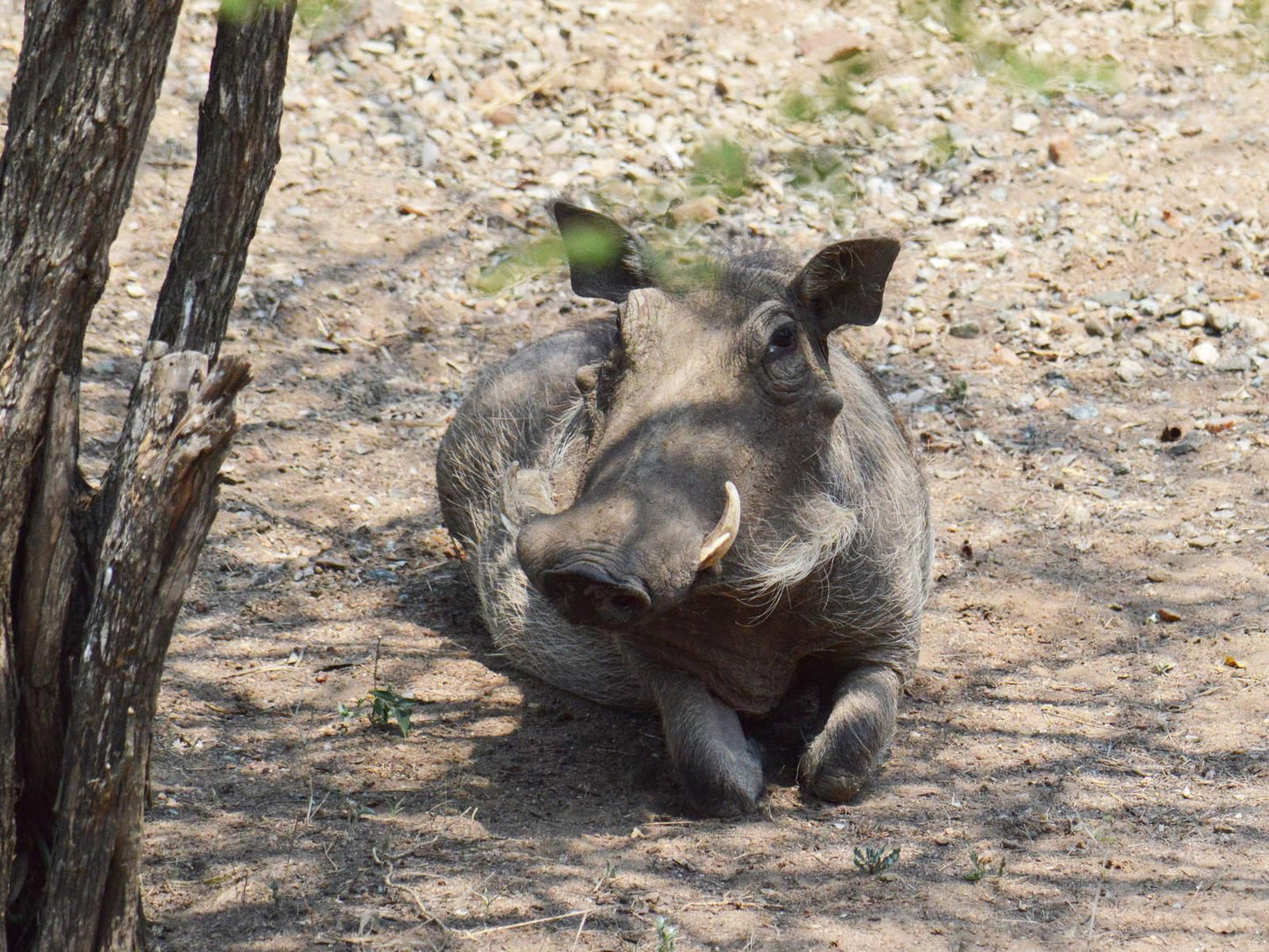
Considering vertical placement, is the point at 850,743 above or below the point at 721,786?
above

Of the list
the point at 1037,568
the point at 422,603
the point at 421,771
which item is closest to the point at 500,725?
the point at 421,771

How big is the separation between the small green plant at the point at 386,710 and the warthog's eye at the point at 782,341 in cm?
140

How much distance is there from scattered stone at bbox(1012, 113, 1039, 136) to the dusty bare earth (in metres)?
0.06

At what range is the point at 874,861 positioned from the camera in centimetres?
345

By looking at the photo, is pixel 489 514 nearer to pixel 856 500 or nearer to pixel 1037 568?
pixel 856 500

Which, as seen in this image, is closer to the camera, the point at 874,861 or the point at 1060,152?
the point at 874,861

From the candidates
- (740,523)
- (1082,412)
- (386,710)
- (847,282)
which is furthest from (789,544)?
(1082,412)

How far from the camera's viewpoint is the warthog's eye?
3979 millimetres

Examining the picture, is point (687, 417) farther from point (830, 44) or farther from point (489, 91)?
point (830, 44)

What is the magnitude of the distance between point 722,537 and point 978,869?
948 mm

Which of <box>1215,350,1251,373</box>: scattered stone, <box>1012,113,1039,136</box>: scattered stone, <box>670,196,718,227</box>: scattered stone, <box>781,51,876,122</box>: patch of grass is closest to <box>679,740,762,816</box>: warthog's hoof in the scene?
<box>781,51,876,122</box>: patch of grass

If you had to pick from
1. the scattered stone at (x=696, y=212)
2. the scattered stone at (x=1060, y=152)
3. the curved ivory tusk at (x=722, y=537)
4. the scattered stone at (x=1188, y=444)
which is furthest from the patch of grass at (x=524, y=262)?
the scattered stone at (x=1060, y=152)

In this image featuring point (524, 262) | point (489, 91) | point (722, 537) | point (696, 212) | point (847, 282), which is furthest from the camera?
point (489, 91)

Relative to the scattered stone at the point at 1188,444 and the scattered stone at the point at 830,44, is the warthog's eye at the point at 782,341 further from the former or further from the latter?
the scattered stone at the point at 830,44
